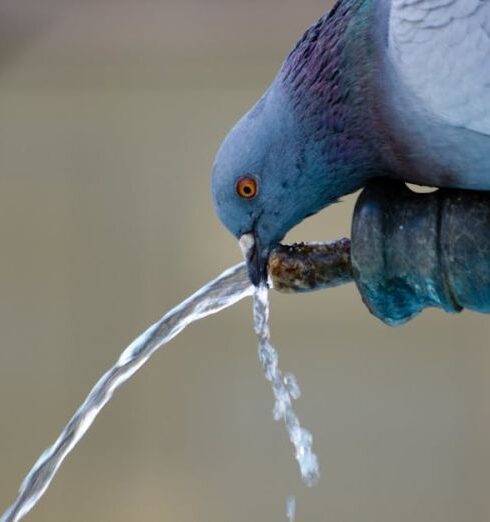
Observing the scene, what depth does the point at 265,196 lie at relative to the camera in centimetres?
93

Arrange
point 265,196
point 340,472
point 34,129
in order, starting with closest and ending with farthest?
1. point 265,196
2. point 340,472
3. point 34,129

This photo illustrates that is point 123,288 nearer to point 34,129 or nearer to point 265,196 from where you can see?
point 34,129

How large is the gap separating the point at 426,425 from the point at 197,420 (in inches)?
26.4

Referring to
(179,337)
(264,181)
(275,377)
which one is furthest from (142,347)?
(179,337)

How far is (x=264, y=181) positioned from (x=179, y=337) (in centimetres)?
198

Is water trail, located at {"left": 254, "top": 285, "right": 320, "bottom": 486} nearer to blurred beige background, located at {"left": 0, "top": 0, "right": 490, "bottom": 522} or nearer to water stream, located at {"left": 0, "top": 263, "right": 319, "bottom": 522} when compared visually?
water stream, located at {"left": 0, "top": 263, "right": 319, "bottom": 522}

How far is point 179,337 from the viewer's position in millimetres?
2881

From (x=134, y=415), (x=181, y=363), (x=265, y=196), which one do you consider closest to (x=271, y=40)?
(x=181, y=363)

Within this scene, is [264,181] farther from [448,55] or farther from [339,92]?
[448,55]

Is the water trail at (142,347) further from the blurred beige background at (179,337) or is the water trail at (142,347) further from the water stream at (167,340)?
the blurred beige background at (179,337)

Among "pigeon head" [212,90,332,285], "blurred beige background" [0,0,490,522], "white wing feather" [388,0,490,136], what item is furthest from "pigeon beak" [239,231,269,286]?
"blurred beige background" [0,0,490,522]

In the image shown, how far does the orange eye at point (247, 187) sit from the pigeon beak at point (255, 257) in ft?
0.13

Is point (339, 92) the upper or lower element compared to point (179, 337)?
upper

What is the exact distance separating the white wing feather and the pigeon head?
0.47 ft
